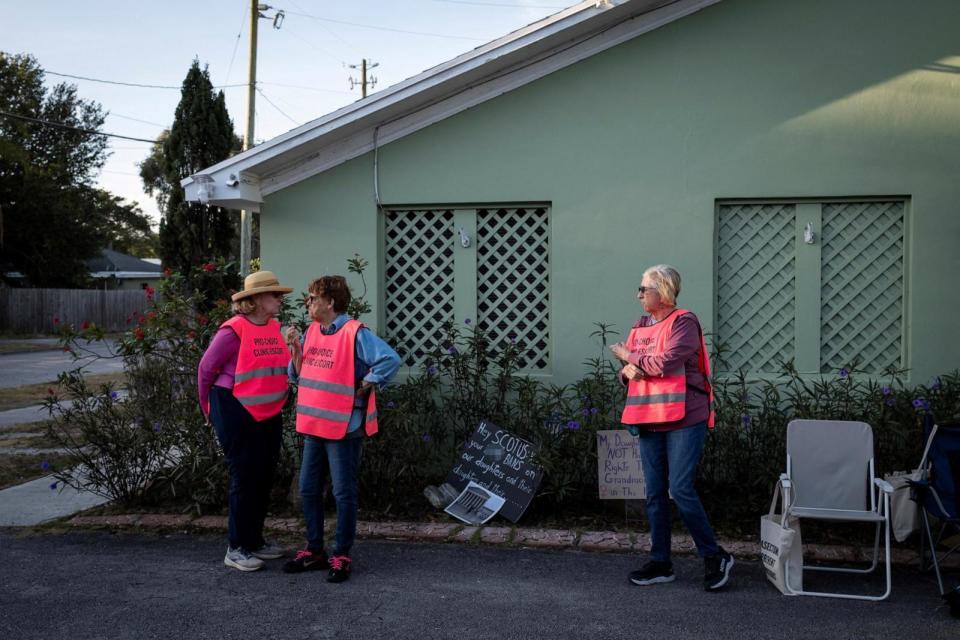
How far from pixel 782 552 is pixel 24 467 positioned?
6998mm

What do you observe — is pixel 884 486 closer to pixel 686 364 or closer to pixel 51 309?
pixel 686 364

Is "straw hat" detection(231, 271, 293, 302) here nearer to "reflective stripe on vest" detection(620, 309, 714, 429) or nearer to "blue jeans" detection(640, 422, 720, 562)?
"reflective stripe on vest" detection(620, 309, 714, 429)

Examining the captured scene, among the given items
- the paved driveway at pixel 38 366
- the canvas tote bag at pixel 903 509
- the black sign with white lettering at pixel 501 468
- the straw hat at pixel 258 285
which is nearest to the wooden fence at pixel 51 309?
the paved driveway at pixel 38 366

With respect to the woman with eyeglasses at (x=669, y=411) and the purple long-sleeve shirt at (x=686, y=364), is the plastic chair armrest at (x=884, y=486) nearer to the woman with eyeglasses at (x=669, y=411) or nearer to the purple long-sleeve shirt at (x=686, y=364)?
the woman with eyeglasses at (x=669, y=411)

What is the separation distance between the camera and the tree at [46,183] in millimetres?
32031

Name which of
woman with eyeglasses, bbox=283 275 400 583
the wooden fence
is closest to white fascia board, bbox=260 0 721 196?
woman with eyeglasses, bbox=283 275 400 583

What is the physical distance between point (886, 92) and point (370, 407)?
4.75 m

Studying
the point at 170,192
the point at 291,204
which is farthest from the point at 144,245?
the point at 291,204

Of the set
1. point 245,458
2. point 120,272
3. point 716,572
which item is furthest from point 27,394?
point 120,272

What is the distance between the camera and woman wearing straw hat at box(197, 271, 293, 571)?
4.87 m

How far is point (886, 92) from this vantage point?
21.5 ft

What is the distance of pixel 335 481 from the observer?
484 centimetres

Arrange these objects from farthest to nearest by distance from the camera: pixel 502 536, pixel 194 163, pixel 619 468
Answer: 1. pixel 194 163
2. pixel 619 468
3. pixel 502 536

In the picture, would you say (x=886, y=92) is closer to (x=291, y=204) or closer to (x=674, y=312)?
(x=674, y=312)
